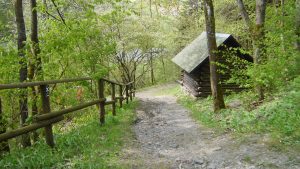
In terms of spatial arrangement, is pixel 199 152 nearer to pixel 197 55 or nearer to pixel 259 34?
pixel 259 34

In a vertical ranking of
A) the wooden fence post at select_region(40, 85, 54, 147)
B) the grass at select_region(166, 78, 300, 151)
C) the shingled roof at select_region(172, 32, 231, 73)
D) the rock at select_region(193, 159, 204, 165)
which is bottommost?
the rock at select_region(193, 159, 204, 165)

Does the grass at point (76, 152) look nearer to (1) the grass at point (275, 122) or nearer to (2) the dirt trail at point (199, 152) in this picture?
(2) the dirt trail at point (199, 152)

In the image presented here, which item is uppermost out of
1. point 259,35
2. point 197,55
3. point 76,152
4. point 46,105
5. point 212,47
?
point 259,35

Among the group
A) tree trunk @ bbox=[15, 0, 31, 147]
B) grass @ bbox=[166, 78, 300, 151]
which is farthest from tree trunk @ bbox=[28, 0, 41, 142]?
grass @ bbox=[166, 78, 300, 151]

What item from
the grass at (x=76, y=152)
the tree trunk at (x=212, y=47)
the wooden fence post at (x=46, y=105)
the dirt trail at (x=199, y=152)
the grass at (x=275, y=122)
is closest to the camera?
the grass at (x=76, y=152)

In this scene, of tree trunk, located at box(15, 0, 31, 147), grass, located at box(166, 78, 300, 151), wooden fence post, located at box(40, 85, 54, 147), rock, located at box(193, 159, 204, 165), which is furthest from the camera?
tree trunk, located at box(15, 0, 31, 147)

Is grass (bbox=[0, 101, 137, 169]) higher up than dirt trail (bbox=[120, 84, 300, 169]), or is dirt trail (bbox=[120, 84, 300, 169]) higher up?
grass (bbox=[0, 101, 137, 169])

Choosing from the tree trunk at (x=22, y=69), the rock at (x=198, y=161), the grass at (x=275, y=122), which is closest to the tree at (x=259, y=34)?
the grass at (x=275, y=122)

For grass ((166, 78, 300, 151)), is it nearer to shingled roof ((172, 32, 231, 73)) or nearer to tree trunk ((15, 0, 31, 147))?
tree trunk ((15, 0, 31, 147))

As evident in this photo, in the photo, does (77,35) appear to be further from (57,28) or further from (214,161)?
(214,161)

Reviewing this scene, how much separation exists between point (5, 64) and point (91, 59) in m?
2.38

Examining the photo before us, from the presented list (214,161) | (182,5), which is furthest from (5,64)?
(182,5)

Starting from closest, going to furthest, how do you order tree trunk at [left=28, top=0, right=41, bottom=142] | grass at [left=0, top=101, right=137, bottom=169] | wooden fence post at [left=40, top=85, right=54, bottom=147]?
grass at [left=0, top=101, right=137, bottom=169]
wooden fence post at [left=40, top=85, right=54, bottom=147]
tree trunk at [left=28, top=0, right=41, bottom=142]

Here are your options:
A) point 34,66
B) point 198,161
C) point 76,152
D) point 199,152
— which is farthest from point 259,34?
point 76,152
